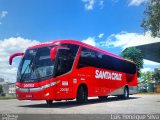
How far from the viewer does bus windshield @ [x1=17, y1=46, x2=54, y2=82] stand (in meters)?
16.7

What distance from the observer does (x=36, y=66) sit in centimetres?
1712

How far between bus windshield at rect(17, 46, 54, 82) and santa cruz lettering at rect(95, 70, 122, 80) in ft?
16.5

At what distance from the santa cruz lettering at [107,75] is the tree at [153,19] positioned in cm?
414

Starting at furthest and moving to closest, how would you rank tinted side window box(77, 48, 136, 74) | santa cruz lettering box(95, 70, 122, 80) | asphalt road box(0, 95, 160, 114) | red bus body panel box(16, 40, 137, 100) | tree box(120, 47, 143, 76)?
tree box(120, 47, 143, 76)
santa cruz lettering box(95, 70, 122, 80)
tinted side window box(77, 48, 136, 74)
red bus body panel box(16, 40, 137, 100)
asphalt road box(0, 95, 160, 114)

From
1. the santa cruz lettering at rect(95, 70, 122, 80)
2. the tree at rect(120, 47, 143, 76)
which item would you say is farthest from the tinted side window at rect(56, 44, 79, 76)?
the tree at rect(120, 47, 143, 76)

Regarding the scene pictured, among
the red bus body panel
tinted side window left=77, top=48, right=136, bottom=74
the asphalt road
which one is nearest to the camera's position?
the asphalt road

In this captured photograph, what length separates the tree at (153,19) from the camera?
23.2m

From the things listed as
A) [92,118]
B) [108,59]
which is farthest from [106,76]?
[92,118]

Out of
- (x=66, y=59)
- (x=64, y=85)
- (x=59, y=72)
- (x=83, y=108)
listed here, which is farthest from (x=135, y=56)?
(x=83, y=108)

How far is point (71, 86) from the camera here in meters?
17.7

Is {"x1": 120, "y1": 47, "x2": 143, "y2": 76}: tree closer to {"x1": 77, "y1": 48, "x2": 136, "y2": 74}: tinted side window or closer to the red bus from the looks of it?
{"x1": 77, "y1": 48, "x2": 136, "y2": 74}: tinted side window

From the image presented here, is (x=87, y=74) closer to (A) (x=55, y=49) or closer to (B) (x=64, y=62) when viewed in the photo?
(B) (x=64, y=62)

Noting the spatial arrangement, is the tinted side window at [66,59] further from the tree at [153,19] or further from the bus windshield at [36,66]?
the tree at [153,19]

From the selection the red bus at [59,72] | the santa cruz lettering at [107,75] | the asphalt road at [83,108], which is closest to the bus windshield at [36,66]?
the red bus at [59,72]
